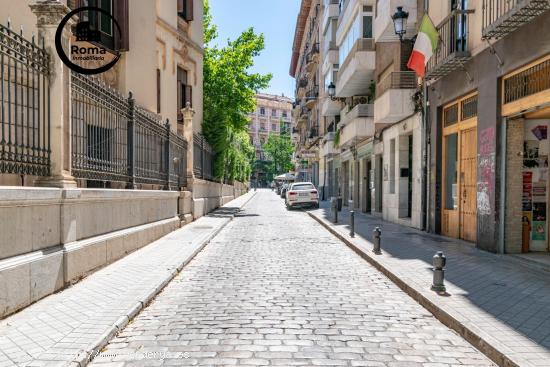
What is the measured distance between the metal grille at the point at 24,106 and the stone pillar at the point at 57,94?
0.26 feet

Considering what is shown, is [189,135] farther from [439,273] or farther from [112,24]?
[439,273]

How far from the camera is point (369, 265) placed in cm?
958

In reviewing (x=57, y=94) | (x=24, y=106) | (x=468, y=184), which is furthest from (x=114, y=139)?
(x=468, y=184)

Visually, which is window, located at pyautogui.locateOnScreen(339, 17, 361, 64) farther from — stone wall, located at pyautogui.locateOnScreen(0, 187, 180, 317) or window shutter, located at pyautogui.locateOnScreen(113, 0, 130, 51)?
stone wall, located at pyautogui.locateOnScreen(0, 187, 180, 317)

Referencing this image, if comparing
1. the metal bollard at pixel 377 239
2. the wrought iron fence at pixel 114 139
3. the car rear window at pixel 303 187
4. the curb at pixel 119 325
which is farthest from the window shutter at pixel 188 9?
the curb at pixel 119 325

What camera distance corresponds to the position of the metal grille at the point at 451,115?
13195mm

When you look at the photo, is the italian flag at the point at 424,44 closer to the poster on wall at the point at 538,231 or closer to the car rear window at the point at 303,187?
the poster on wall at the point at 538,231

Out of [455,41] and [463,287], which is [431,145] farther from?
[463,287]

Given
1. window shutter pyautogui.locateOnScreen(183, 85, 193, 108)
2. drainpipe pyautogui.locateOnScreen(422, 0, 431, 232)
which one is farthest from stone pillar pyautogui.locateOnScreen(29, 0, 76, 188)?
window shutter pyautogui.locateOnScreen(183, 85, 193, 108)

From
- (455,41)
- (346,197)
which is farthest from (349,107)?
(455,41)

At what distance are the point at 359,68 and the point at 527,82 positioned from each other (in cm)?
1227

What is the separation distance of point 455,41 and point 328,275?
7.54 m

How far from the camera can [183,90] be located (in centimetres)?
2370

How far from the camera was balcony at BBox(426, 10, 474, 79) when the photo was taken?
37.9 ft
